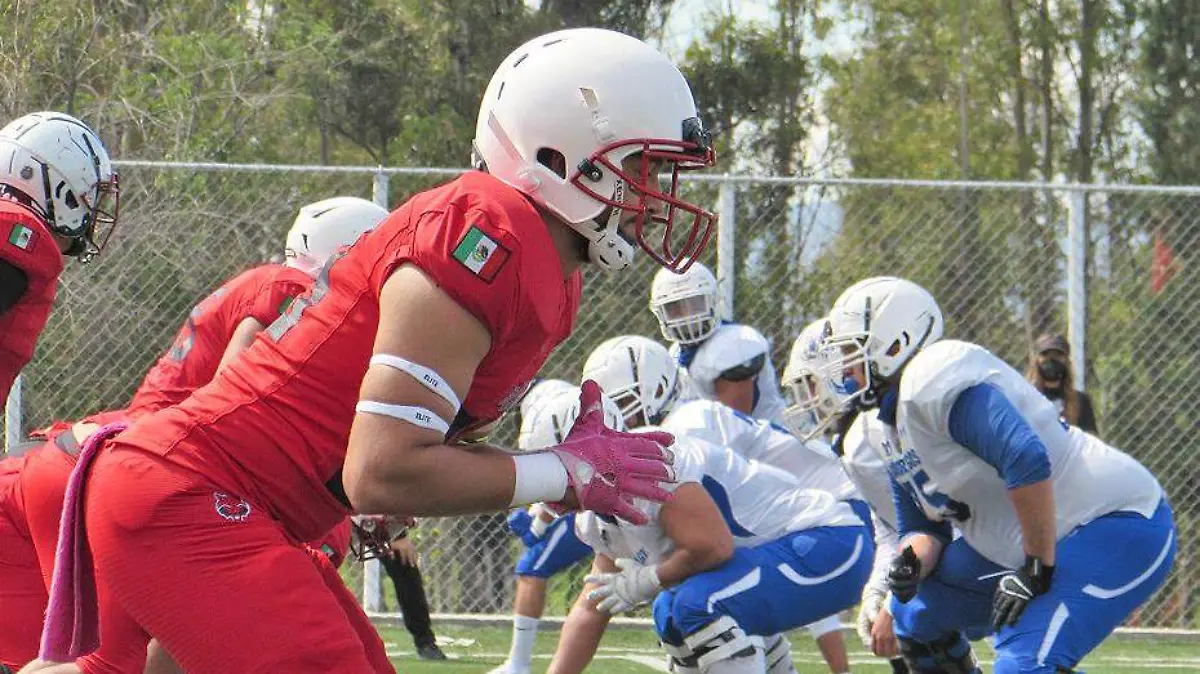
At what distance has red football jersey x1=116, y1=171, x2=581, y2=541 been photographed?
2.74 m

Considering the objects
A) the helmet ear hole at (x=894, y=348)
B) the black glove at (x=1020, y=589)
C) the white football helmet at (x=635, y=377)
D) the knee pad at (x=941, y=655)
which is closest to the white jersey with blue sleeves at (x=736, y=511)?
the knee pad at (x=941, y=655)

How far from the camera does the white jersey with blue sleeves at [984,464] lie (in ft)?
15.9

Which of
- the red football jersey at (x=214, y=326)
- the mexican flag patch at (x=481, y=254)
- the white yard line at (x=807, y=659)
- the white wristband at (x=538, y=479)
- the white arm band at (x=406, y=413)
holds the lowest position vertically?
the white yard line at (x=807, y=659)

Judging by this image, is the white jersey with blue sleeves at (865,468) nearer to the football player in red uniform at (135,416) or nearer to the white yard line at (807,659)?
the white yard line at (807,659)

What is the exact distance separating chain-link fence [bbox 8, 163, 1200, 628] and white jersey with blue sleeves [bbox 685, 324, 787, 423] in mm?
797

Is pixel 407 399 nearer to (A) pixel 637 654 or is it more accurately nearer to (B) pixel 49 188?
(B) pixel 49 188

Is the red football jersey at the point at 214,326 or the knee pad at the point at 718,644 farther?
the knee pad at the point at 718,644

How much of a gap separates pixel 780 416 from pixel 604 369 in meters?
1.88

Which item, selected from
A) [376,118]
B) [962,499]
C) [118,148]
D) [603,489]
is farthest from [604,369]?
[376,118]

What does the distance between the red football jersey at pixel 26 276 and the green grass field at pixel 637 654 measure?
330 cm

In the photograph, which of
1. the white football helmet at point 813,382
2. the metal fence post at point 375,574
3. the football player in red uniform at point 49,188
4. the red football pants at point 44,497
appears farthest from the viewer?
the metal fence post at point 375,574

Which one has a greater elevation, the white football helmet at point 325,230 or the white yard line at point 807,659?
the white football helmet at point 325,230

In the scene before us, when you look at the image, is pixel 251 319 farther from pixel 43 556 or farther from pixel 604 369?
pixel 604 369

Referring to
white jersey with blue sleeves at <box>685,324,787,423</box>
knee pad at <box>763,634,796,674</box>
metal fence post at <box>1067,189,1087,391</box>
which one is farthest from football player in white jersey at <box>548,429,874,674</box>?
metal fence post at <box>1067,189,1087,391</box>
